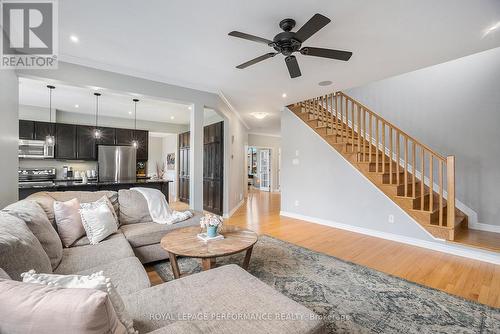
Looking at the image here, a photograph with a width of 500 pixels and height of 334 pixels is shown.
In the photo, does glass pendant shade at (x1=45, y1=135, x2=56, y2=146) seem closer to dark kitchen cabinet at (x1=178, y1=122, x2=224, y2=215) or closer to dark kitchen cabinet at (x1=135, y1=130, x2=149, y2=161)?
dark kitchen cabinet at (x1=135, y1=130, x2=149, y2=161)

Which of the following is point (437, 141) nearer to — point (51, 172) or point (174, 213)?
point (174, 213)

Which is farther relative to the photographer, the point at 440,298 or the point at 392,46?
the point at 392,46

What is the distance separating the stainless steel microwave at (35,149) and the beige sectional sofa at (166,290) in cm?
449

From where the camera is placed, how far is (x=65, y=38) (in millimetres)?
2648

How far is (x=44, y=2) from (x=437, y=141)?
6.02 m

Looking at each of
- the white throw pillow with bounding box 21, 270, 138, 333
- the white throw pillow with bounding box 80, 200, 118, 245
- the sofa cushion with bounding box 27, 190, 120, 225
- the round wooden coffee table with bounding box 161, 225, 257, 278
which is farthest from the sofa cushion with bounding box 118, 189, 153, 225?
the white throw pillow with bounding box 21, 270, 138, 333

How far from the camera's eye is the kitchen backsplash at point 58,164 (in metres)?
5.62

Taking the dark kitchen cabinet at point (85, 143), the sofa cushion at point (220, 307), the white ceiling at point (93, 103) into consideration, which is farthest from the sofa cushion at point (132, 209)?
the dark kitchen cabinet at point (85, 143)

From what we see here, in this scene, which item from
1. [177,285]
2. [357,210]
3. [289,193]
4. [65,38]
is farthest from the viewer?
[289,193]

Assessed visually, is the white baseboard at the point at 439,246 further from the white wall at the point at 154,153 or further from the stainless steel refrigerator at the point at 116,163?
the white wall at the point at 154,153

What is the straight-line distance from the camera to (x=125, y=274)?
5.39 feet

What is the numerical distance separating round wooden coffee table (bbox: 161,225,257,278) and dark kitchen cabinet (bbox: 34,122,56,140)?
5391mm

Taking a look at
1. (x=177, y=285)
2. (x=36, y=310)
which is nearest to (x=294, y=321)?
(x=177, y=285)

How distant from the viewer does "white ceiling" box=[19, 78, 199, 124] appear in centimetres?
462
